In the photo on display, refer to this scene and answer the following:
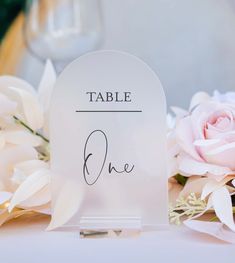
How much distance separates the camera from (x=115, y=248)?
1.37ft

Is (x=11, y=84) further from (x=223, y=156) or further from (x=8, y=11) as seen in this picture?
(x=8, y=11)

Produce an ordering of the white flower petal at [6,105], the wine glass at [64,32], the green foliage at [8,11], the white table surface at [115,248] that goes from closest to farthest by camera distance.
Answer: the white table surface at [115,248], the white flower petal at [6,105], the wine glass at [64,32], the green foliage at [8,11]

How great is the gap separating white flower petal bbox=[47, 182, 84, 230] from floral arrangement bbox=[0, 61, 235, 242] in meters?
0.02

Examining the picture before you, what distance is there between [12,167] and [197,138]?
0.63 ft

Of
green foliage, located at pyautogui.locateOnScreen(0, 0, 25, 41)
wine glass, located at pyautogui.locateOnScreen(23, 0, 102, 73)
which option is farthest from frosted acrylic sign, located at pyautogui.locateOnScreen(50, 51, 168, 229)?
green foliage, located at pyautogui.locateOnScreen(0, 0, 25, 41)

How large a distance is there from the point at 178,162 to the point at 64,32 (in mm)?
715

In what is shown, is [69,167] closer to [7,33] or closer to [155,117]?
[155,117]

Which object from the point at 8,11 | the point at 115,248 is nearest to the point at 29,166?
the point at 115,248

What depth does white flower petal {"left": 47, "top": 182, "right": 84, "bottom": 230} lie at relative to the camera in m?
0.46

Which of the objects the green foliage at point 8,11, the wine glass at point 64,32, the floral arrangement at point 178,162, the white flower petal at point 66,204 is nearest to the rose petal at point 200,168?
the floral arrangement at point 178,162

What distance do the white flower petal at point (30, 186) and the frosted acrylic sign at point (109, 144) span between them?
0.05 ft

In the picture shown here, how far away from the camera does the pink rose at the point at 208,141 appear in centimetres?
46

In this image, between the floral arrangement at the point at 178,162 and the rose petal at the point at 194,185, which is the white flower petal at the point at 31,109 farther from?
the rose petal at the point at 194,185

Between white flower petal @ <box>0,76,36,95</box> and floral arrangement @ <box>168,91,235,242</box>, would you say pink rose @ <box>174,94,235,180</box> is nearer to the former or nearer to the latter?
floral arrangement @ <box>168,91,235,242</box>
